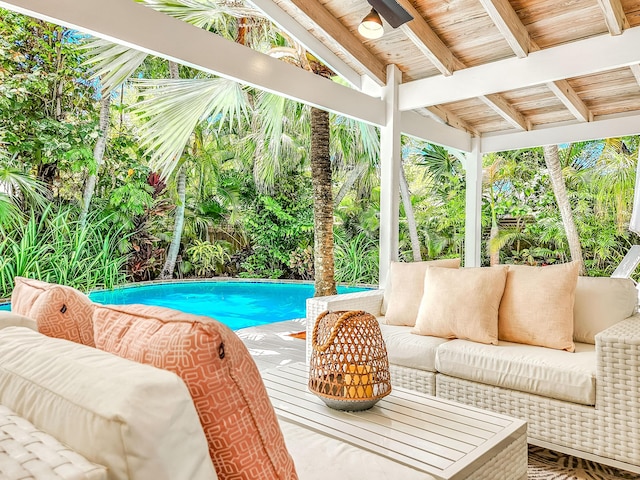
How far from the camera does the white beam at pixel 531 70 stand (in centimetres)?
337

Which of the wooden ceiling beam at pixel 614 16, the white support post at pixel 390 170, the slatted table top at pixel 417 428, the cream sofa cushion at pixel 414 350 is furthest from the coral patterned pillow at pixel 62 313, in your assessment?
the wooden ceiling beam at pixel 614 16

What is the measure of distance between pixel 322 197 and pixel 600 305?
3.13 m

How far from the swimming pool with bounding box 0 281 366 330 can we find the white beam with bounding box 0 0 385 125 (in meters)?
3.50

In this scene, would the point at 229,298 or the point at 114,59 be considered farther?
the point at 229,298

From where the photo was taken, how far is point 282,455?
35.2 inches

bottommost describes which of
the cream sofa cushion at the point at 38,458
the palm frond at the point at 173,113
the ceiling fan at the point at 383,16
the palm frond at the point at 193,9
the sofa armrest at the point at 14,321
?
the cream sofa cushion at the point at 38,458

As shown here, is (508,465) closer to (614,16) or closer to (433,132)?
(614,16)

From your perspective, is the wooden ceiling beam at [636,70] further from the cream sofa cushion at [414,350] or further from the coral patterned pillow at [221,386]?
the coral patterned pillow at [221,386]

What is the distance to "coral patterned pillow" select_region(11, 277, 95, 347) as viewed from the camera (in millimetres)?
1228

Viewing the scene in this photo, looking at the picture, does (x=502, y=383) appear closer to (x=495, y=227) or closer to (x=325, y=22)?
(x=325, y=22)

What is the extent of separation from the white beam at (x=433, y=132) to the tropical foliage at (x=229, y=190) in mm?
939

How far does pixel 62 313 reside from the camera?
4.08ft

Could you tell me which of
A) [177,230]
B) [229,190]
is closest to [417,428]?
[177,230]

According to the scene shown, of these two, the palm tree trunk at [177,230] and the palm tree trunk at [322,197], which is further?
the palm tree trunk at [177,230]
